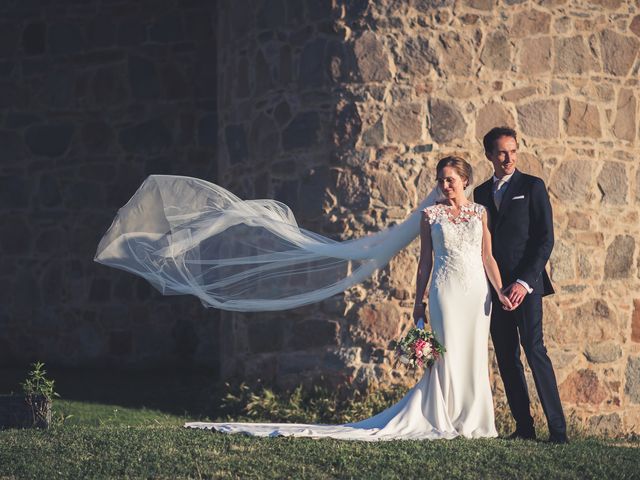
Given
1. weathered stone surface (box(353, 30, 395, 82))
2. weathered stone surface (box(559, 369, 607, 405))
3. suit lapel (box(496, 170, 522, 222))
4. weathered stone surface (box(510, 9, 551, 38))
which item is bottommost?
weathered stone surface (box(559, 369, 607, 405))

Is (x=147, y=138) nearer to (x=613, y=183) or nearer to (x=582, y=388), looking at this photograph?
(x=613, y=183)

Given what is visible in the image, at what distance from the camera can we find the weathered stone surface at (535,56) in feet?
32.2

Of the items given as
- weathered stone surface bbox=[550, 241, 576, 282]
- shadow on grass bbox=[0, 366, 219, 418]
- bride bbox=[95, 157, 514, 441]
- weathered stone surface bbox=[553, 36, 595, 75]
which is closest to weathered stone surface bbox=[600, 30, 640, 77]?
weathered stone surface bbox=[553, 36, 595, 75]

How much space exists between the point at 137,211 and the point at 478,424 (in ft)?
9.57

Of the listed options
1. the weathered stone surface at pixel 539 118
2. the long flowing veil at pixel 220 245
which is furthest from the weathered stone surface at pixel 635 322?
the long flowing veil at pixel 220 245

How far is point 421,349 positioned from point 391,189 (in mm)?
2151

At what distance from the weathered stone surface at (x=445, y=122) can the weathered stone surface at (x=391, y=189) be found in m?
0.47

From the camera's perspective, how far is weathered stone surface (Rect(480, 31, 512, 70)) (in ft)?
32.1

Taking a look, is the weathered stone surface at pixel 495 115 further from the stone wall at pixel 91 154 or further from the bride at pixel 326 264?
the stone wall at pixel 91 154

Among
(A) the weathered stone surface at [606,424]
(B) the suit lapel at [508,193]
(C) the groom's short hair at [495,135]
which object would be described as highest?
(C) the groom's short hair at [495,135]

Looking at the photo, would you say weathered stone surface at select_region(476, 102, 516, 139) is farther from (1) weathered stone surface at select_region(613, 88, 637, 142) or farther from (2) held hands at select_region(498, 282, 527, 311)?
(2) held hands at select_region(498, 282, 527, 311)

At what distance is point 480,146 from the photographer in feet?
32.0

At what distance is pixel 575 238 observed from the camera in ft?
32.1

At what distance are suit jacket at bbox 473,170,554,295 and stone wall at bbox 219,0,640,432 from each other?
165 centimetres
